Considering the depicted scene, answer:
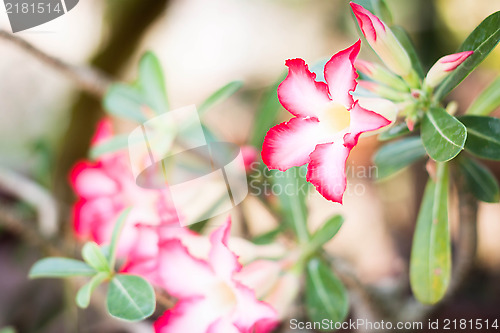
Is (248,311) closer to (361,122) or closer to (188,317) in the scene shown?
(188,317)

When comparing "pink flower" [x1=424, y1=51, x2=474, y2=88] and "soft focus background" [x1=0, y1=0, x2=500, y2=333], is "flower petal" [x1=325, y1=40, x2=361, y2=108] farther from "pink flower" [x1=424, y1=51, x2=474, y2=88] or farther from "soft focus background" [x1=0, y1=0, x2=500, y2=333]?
"soft focus background" [x1=0, y1=0, x2=500, y2=333]

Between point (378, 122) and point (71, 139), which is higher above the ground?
point (378, 122)

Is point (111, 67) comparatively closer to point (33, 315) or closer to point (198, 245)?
point (33, 315)

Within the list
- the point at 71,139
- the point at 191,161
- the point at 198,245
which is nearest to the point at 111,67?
the point at 71,139

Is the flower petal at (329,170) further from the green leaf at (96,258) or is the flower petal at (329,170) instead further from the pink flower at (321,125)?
the green leaf at (96,258)

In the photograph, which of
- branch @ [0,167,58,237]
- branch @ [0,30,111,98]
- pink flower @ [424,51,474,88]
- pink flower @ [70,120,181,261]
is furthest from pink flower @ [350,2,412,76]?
branch @ [0,167,58,237]
